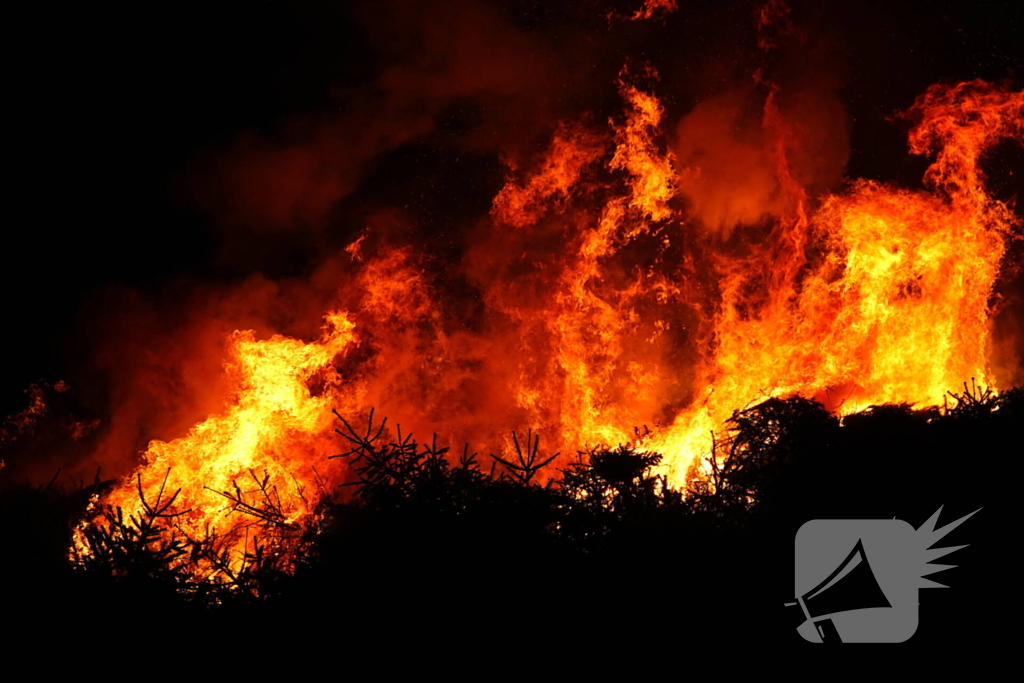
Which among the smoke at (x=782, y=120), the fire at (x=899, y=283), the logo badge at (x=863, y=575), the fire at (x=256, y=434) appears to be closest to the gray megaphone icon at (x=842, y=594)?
the logo badge at (x=863, y=575)

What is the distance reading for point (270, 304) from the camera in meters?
10.3

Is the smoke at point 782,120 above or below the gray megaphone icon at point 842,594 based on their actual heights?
above

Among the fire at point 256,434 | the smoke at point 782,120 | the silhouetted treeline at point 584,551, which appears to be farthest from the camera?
the smoke at point 782,120

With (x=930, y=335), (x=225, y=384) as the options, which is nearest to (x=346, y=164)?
(x=225, y=384)

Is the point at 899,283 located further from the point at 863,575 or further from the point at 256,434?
the point at 256,434

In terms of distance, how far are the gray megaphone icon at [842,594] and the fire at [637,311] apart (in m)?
5.78

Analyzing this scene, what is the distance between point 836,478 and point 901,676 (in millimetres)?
778

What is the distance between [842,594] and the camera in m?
2.20

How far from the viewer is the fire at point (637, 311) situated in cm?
908

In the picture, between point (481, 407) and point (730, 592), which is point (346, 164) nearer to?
point (481, 407)

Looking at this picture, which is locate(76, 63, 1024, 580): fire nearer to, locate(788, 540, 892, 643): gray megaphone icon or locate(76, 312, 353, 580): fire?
locate(76, 312, 353, 580): fire

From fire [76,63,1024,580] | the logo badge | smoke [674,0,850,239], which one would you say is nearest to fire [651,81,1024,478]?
fire [76,63,1024,580]

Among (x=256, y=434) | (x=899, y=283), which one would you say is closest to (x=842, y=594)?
(x=256, y=434)

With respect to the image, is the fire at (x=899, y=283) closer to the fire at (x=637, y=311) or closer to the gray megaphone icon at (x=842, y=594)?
the fire at (x=637, y=311)
